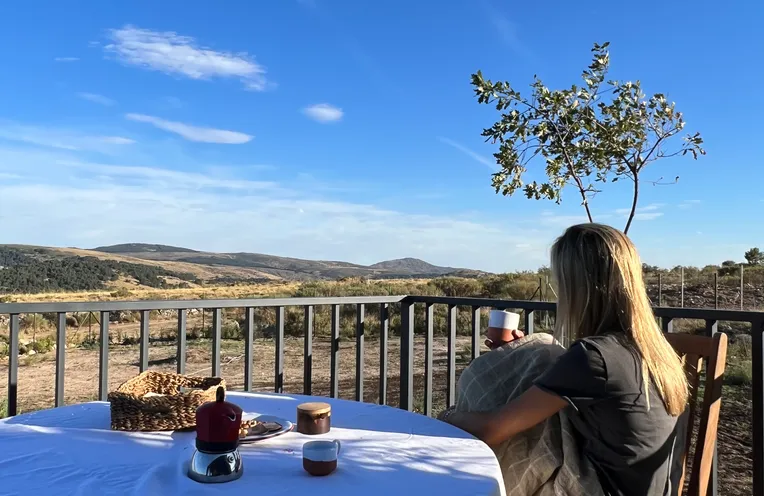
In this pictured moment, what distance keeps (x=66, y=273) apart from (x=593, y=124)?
108ft

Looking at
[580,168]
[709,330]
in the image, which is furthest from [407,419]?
[580,168]

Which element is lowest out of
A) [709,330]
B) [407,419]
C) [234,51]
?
[407,419]

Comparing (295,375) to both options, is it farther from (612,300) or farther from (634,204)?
(612,300)

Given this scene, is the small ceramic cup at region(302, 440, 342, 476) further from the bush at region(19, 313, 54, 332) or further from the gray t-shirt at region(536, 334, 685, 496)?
the bush at region(19, 313, 54, 332)

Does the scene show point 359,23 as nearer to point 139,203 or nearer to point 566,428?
point 566,428

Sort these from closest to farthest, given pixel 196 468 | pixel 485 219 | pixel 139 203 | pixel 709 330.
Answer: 1. pixel 196 468
2. pixel 709 330
3. pixel 485 219
4. pixel 139 203

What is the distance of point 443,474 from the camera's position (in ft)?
3.61

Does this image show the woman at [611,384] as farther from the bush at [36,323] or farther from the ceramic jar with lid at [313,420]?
the bush at [36,323]

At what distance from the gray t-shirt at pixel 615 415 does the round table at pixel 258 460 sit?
25 centimetres

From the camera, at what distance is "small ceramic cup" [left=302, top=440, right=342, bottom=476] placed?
3.56ft

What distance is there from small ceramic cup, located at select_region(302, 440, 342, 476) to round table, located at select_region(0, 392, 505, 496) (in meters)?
0.02

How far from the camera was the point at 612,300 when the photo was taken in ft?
4.52

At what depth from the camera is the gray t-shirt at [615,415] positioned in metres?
1.27

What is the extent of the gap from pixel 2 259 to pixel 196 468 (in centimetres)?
4125
